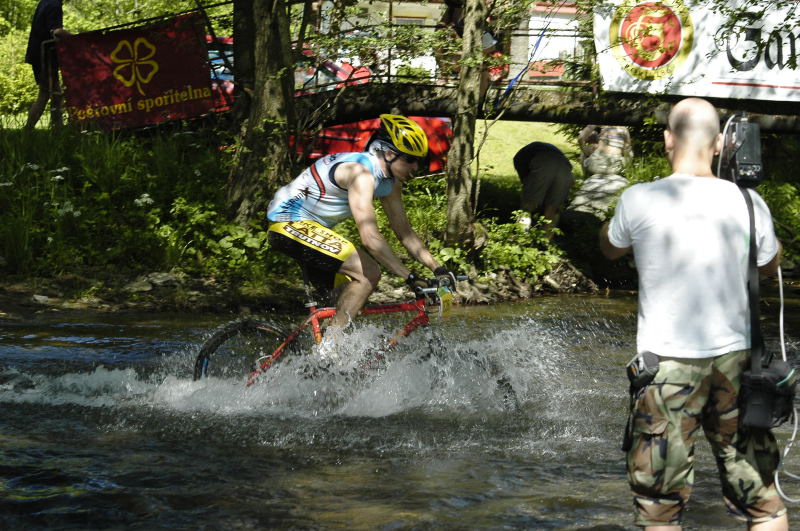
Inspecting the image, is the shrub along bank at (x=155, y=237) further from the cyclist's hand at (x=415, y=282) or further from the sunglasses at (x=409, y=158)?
the cyclist's hand at (x=415, y=282)

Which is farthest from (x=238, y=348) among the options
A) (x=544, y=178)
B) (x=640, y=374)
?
(x=544, y=178)

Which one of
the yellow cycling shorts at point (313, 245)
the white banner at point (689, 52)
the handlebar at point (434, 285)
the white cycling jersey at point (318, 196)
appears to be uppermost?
the white banner at point (689, 52)

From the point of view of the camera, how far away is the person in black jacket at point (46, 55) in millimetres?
14625

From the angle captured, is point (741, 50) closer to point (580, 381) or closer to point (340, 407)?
point (580, 381)

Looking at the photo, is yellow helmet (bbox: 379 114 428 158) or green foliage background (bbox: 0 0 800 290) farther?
green foliage background (bbox: 0 0 800 290)

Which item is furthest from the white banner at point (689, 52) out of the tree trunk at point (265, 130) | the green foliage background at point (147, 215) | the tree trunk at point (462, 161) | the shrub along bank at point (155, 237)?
the tree trunk at point (265, 130)

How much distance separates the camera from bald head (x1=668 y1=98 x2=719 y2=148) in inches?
156

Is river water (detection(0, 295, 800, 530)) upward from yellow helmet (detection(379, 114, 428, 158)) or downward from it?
downward

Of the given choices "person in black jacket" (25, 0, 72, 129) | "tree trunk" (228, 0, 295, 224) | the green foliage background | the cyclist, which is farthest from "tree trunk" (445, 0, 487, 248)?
the cyclist

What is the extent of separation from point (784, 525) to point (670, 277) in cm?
106

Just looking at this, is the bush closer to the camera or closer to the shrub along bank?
the shrub along bank

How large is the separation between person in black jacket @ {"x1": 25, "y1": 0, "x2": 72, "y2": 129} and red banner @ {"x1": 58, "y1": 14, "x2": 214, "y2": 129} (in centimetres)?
31

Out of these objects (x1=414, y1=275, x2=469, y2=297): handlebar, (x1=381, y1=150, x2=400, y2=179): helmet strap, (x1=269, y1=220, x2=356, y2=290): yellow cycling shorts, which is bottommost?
(x1=414, y1=275, x2=469, y2=297): handlebar

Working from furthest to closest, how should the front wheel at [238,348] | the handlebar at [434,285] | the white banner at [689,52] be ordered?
the white banner at [689,52] < the front wheel at [238,348] < the handlebar at [434,285]
